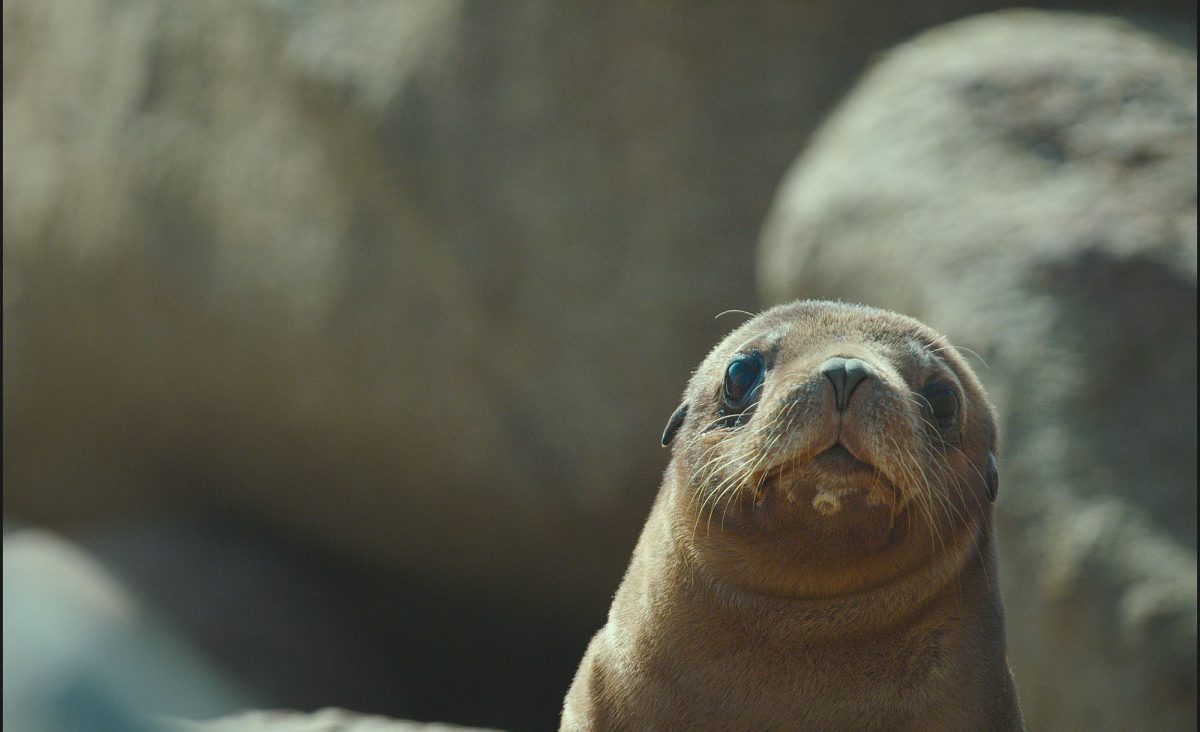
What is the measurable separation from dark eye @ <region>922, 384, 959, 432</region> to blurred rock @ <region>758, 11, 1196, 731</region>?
2.09 meters

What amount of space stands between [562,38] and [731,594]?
5747 mm

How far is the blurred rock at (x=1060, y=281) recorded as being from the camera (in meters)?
5.43

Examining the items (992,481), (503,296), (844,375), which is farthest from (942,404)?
(503,296)

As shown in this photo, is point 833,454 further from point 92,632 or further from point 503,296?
point 92,632

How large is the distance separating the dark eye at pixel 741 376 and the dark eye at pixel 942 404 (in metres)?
0.47

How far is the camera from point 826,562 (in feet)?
11.5

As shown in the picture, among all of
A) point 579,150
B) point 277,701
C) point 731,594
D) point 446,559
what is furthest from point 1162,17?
point 277,701

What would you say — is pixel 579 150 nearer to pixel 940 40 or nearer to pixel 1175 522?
pixel 940 40

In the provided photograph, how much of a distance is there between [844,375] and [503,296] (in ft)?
18.2

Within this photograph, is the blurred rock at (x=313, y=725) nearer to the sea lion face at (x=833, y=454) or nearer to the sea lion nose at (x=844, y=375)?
the sea lion face at (x=833, y=454)

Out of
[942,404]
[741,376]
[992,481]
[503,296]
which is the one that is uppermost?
[503,296]

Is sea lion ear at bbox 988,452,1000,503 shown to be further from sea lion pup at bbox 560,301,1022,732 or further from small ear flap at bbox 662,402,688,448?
small ear flap at bbox 662,402,688,448

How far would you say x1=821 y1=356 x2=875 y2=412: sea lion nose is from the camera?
3350mm

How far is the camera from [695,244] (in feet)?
27.5
